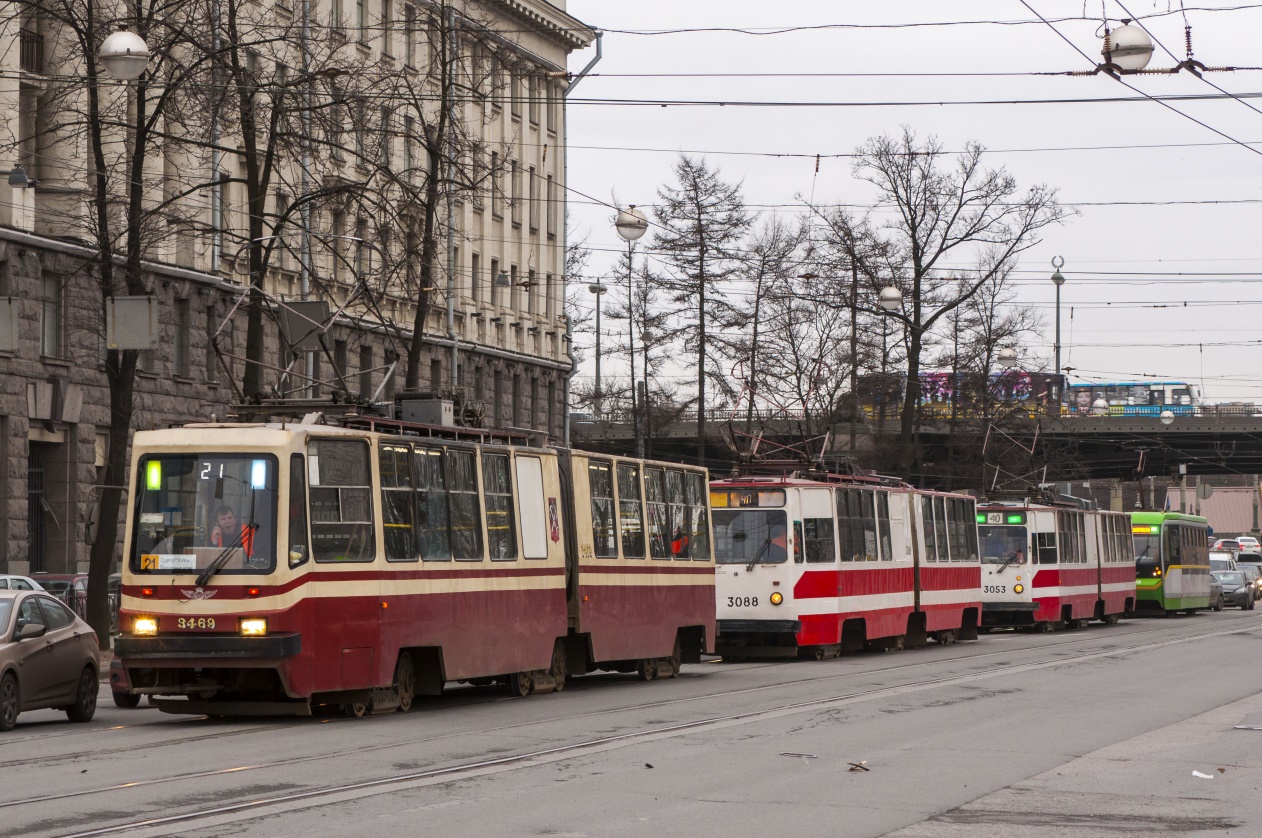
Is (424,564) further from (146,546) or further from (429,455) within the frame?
(146,546)

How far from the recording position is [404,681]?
18656 mm

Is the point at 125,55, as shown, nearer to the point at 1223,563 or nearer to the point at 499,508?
the point at 499,508

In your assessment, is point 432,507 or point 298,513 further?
point 432,507

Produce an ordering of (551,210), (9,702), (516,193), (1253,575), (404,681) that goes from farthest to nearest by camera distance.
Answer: (1253,575), (551,210), (516,193), (404,681), (9,702)

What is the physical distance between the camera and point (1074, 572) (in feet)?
145

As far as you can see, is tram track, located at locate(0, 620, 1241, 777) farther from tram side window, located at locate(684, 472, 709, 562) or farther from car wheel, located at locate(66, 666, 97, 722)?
tram side window, located at locate(684, 472, 709, 562)

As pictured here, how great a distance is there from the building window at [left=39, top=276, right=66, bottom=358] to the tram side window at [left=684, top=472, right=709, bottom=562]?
18.9 metres

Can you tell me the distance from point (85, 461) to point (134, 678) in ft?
82.0

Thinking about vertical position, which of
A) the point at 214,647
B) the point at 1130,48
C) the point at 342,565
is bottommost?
the point at 214,647

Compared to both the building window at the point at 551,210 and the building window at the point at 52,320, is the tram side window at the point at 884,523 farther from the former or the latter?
the building window at the point at 551,210

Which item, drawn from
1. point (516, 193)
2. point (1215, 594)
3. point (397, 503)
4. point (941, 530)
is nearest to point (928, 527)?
point (941, 530)

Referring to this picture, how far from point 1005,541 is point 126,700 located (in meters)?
25.8

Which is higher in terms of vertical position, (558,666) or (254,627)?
(254,627)

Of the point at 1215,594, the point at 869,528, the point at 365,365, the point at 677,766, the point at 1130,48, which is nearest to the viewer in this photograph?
the point at 677,766
